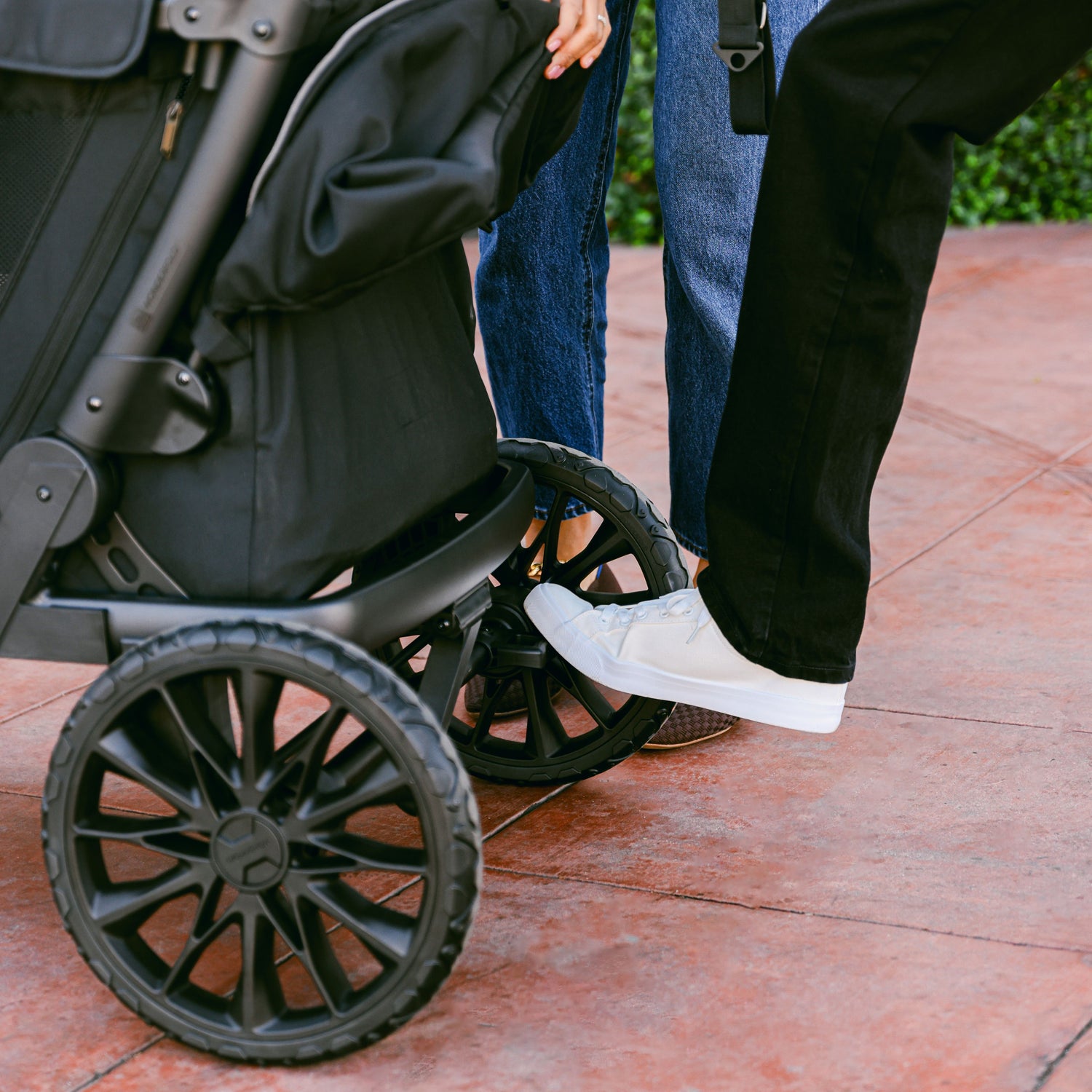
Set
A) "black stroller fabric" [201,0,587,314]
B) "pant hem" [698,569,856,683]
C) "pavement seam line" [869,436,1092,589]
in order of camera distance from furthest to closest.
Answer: "pavement seam line" [869,436,1092,589], "pant hem" [698,569,856,683], "black stroller fabric" [201,0,587,314]

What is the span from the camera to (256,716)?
1.69m

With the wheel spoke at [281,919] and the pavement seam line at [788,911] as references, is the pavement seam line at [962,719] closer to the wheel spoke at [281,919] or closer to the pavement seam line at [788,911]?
the pavement seam line at [788,911]

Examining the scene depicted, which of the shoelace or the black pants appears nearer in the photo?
the black pants

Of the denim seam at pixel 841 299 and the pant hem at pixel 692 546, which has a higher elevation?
the denim seam at pixel 841 299

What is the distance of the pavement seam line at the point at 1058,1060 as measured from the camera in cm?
169

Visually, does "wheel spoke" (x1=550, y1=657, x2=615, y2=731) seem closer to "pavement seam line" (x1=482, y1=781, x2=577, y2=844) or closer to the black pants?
"pavement seam line" (x1=482, y1=781, x2=577, y2=844)

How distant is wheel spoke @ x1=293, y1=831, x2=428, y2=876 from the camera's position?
1.67 metres

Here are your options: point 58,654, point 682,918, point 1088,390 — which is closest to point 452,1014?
point 682,918

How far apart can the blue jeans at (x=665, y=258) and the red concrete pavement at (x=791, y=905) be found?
482 millimetres

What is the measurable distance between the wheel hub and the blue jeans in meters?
0.96

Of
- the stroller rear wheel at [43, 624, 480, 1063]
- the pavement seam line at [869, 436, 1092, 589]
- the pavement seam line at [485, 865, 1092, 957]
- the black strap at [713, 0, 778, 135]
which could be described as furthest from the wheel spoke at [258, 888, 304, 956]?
the pavement seam line at [869, 436, 1092, 589]

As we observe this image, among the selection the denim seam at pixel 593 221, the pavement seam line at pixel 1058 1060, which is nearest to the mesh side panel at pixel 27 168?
the denim seam at pixel 593 221

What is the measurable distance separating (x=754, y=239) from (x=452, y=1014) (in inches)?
39.0

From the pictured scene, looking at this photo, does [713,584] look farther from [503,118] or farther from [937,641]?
[937,641]
